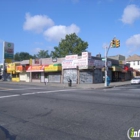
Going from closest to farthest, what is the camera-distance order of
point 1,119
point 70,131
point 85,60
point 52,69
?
point 70,131, point 1,119, point 85,60, point 52,69

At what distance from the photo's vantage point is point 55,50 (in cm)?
7544

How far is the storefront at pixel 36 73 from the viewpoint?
41431mm

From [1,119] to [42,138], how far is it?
3.20 m

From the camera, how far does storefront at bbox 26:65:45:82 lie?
136ft

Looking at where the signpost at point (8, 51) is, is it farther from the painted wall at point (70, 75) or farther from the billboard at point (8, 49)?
the painted wall at point (70, 75)

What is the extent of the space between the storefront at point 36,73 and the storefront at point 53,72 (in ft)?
4.39

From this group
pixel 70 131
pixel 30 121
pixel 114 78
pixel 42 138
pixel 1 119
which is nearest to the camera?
pixel 42 138

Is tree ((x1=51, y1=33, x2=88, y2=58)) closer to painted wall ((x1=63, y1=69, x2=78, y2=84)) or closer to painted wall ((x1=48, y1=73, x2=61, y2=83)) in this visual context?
painted wall ((x1=48, y1=73, x2=61, y2=83))

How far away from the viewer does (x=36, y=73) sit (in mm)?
43625

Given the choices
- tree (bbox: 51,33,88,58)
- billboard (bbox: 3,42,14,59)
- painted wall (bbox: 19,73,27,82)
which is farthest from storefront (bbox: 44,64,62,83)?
tree (bbox: 51,33,88,58)

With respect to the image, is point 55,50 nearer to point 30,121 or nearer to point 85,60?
point 85,60

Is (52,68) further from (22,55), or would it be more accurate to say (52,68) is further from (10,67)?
(22,55)

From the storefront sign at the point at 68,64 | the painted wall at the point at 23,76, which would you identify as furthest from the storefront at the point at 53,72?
the painted wall at the point at 23,76

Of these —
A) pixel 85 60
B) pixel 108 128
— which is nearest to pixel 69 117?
pixel 108 128
